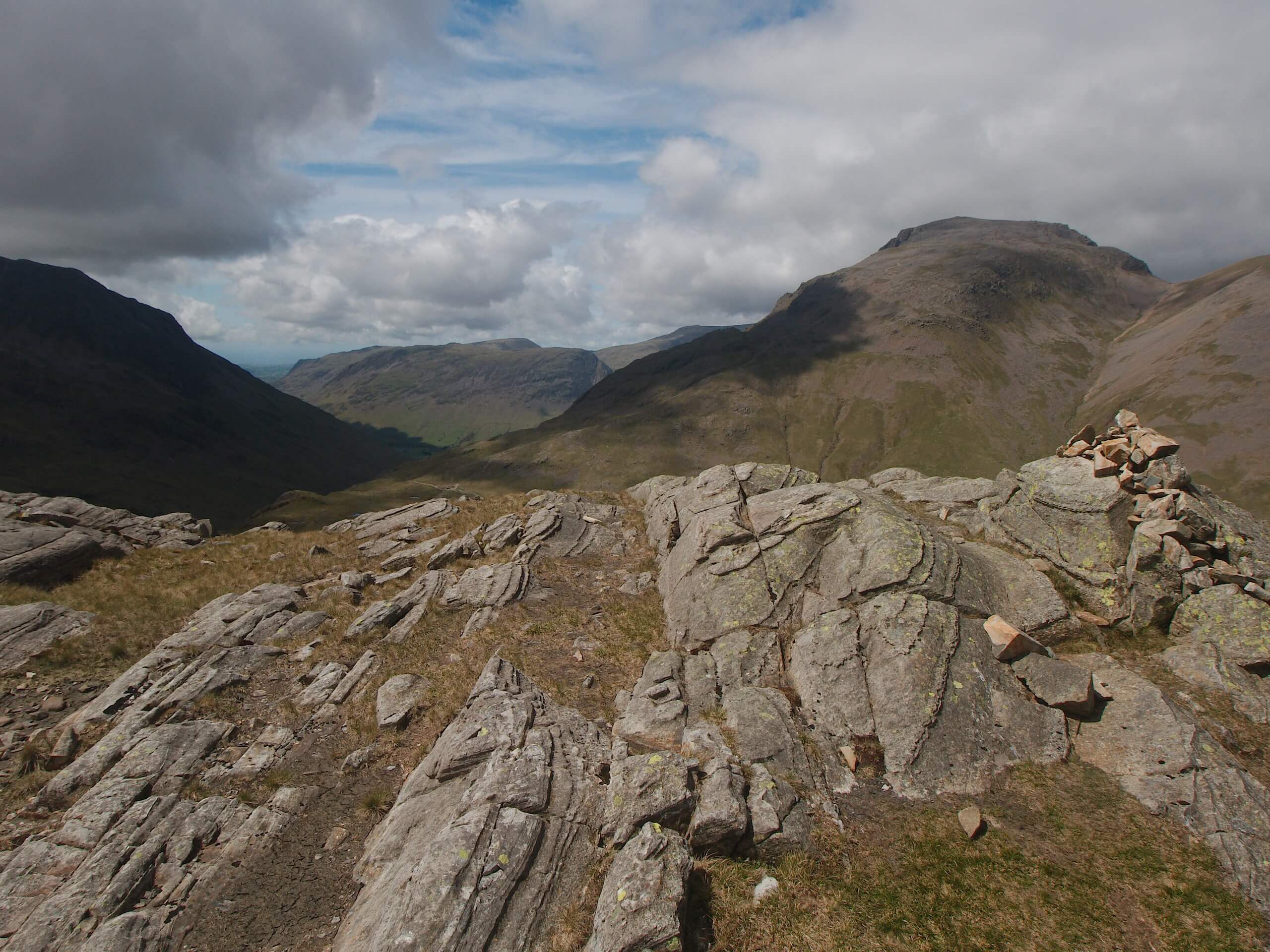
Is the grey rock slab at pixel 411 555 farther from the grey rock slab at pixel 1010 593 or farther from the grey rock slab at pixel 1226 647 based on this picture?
the grey rock slab at pixel 1226 647

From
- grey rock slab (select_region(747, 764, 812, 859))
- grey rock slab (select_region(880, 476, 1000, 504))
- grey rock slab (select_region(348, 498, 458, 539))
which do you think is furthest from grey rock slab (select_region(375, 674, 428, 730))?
grey rock slab (select_region(880, 476, 1000, 504))

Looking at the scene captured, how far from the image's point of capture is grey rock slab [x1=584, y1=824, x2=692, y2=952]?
10.8 m

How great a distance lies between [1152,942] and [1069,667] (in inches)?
310

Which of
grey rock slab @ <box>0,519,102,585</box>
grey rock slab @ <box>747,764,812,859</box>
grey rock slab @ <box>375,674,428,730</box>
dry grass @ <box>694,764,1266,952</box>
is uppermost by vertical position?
grey rock slab @ <box>0,519,102,585</box>

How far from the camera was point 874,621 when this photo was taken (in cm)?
1986

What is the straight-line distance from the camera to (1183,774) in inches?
595

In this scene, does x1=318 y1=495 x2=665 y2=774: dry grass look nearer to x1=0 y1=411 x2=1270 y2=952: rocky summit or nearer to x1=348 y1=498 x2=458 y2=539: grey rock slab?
x1=0 y1=411 x2=1270 y2=952: rocky summit

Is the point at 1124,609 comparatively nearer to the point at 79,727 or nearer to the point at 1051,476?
the point at 1051,476

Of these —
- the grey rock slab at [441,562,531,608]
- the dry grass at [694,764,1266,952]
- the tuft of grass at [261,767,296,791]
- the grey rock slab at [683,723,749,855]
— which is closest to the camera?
the dry grass at [694,764,1266,952]

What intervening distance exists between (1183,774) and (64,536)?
166 ft

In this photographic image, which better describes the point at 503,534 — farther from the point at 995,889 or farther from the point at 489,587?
the point at 995,889

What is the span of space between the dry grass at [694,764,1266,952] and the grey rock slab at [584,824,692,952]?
52.3 inches

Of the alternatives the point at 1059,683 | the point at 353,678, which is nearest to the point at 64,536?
the point at 353,678

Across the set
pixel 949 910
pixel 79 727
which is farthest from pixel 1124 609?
pixel 79 727
